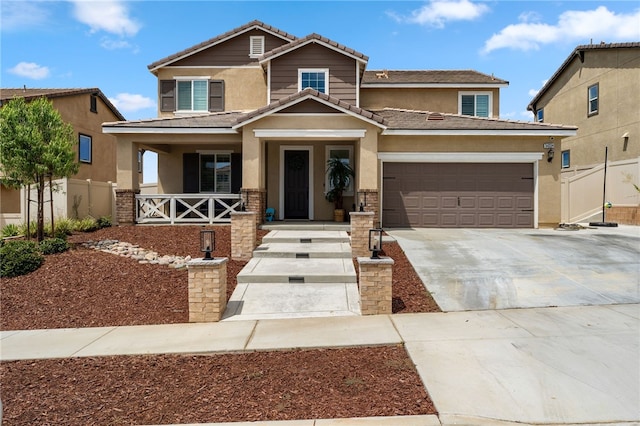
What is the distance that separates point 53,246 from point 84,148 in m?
14.4

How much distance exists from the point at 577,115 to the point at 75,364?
27.0m

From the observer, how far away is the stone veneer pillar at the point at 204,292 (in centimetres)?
644

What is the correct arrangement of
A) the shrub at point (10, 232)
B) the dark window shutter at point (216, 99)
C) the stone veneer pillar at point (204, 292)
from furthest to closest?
the dark window shutter at point (216, 99) < the shrub at point (10, 232) < the stone veneer pillar at point (204, 292)

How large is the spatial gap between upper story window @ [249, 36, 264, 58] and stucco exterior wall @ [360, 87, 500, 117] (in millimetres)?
4878

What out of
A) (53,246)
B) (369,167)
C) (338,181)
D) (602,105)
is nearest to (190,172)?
(338,181)

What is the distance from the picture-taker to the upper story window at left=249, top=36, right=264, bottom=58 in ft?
55.9

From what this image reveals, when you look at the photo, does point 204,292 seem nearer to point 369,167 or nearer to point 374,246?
point 374,246

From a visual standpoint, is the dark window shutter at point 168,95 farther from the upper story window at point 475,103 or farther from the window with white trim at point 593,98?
the window with white trim at point 593,98

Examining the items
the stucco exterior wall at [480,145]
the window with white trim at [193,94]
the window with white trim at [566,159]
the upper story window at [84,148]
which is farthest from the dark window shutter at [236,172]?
the window with white trim at [566,159]

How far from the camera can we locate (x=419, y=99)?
18.1m

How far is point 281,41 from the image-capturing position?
17.1 meters

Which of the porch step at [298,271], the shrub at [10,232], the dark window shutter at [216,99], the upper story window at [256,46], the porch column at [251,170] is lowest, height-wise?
the porch step at [298,271]

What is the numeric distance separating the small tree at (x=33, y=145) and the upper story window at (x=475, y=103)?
51.0 ft

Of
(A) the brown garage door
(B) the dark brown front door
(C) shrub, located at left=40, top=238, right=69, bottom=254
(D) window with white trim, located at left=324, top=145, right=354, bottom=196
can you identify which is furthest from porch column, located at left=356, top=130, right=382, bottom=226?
(C) shrub, located at left=40, top=238, right=69, bottom=254
